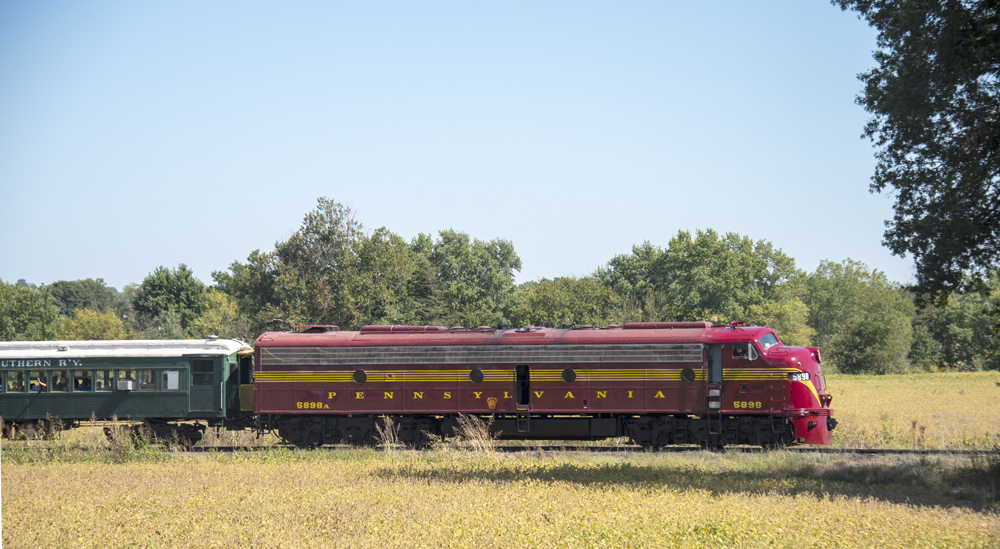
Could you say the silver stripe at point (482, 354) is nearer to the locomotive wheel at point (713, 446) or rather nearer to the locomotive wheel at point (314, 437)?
the locomotive wheel at point (314, 437)

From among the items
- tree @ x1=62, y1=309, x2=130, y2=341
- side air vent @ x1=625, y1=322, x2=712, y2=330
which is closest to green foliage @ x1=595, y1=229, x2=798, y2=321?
side air vent @ x1=625, y1=322, x2=712, y2=330

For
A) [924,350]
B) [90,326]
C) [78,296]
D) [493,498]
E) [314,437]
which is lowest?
[314,437]

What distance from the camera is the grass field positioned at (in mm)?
10727

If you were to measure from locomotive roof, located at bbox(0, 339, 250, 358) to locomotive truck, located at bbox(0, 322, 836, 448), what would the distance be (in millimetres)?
113

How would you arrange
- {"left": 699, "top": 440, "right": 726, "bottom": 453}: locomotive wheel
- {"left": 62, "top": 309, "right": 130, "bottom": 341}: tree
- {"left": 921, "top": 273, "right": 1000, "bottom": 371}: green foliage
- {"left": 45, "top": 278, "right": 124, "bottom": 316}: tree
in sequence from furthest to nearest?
{"left": 45, "top": 278, "right": 124, "bottom": 316}: tree < {"left": 62, "top": 309, "right": 130, "bottom": 341}: tree < {"left": 921, "top": 273, "right": 1000, "bottom": 371}: green foliage < {"left": 699, "top": 440, "right": 726, "bottom": 453}: locomotive wheel

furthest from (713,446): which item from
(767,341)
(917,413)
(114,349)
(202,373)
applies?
(114,349)

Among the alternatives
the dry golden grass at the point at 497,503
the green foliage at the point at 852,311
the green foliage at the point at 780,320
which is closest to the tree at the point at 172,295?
the green foliage at the point at 780,320

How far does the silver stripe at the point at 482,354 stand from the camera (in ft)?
72.2

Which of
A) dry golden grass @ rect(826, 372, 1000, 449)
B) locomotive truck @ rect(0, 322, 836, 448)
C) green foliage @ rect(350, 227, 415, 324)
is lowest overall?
dry golden grass @ rect(826, 372, 1000, 449)

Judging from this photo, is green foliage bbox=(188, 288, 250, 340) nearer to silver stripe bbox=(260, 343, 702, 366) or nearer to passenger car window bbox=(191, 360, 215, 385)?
passenger car window bbox=(191, 360, 215, 385)

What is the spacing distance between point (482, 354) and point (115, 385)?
1191cm

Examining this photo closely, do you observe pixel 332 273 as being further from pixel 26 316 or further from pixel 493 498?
pixel 26 316

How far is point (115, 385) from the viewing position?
24.3 meters

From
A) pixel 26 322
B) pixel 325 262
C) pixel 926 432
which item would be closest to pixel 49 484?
pixel 926 432
